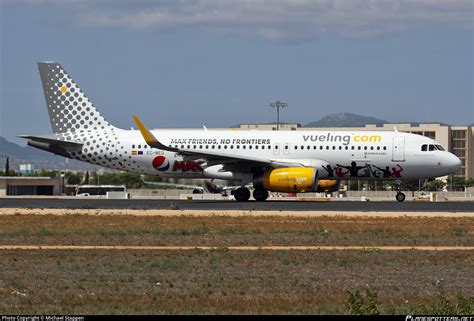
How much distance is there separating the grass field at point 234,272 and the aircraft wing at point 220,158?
14.2m

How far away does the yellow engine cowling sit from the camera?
158ft

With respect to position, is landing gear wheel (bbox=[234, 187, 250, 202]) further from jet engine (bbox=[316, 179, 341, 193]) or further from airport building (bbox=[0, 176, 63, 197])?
airport building (bbox=[0, 176, 63, 197])

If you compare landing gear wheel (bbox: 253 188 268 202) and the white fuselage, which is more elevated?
the white fuselage

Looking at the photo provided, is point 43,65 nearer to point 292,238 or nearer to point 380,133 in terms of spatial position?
point 380,133

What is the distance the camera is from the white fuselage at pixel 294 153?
51.2 m

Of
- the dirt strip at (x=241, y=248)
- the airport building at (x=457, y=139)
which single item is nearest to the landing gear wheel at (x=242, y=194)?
the dirt strip at (x=241, y=248)

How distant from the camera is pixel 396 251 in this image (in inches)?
1035

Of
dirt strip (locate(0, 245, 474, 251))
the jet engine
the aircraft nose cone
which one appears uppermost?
the aircraft nose cone

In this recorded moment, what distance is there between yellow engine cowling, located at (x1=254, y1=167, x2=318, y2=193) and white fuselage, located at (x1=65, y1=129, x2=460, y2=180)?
2.42 metres

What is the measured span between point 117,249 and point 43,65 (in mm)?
31455

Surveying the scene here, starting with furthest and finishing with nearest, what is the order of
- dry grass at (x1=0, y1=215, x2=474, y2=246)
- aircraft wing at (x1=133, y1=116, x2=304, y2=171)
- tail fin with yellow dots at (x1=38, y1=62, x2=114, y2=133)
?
tail fin with yellow dots at (x1=38, y1=62, x2=114, y2=133)
aircraft wing at (x1=133, y1=116, x2=304, y2=171)
dry grass at (x1=0, y1=215, x2=474, y2=246)

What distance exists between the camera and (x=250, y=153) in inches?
2073

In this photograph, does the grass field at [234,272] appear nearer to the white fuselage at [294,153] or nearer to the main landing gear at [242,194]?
the white fuselage at [294,153]

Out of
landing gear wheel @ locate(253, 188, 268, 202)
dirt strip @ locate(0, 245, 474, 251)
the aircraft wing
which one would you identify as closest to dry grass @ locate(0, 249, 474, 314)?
dirt strip @ locate(0, 245, 474, 251)
